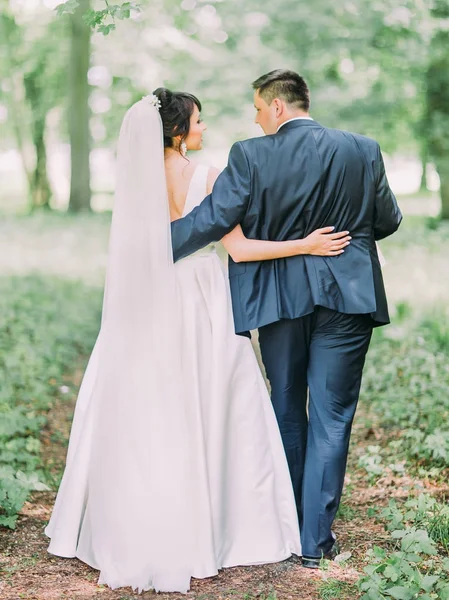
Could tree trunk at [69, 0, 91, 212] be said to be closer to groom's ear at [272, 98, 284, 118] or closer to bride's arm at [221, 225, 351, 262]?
groom's ear at [272, 98, 284, 118]

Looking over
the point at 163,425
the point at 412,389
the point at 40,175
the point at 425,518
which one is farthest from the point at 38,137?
the point at 425,518

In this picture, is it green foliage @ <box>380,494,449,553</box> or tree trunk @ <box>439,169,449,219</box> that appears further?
tree trunk @ <box>439,169,449,219</box>

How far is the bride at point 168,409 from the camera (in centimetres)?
379

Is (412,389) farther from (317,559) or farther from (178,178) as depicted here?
(178,178)

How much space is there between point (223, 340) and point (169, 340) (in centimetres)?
28

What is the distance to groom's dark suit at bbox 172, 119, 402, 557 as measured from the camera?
3.81 m

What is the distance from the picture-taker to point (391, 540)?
4.18 meters

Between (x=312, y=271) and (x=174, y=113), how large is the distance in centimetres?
104

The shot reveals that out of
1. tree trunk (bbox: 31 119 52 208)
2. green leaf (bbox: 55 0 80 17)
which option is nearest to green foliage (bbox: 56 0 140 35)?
green leaf (bbox: 55 0 80 17)

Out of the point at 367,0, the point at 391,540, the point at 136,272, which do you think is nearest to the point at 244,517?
the point at 391,540

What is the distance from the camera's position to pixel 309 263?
3879 mm

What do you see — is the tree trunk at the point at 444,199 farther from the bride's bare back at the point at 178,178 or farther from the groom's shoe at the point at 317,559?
the groom's shoe at the point at 317,559

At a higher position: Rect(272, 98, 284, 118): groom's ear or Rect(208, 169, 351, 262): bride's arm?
Rect(272, 98, 284, 118): groom's ear

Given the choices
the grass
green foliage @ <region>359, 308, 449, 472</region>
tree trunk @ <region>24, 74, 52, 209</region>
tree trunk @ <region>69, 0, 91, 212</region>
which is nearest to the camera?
green foliage @ <region>359, 308, 449, 472</region>
